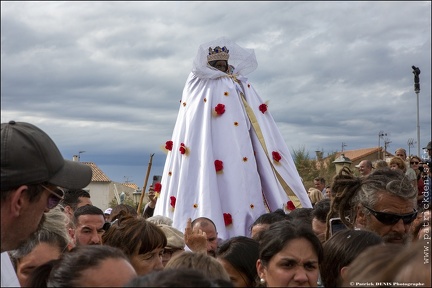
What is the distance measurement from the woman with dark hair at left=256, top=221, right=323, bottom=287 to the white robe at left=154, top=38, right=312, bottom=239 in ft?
15.0

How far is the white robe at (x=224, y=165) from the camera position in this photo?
8.79 m

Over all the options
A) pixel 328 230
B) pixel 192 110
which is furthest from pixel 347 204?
pixel 192 110

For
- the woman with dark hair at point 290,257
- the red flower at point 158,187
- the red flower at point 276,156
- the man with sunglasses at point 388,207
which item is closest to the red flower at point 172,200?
the red flower at point 158,187

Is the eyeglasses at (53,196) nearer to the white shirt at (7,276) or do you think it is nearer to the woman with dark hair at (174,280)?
the white shirt at (7,276)

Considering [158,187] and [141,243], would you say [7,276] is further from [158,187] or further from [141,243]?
[158,187]

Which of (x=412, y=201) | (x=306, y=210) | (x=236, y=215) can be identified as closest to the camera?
(x=412, y=201)

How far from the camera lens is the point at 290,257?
12.8 ft

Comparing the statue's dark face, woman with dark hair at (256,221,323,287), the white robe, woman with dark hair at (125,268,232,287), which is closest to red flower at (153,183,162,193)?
the white robe

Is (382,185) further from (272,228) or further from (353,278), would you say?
(353,278)

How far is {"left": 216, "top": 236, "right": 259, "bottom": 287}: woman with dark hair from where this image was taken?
4488mm

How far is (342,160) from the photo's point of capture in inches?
432

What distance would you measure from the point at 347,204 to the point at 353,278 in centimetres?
303

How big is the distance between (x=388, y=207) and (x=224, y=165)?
4.50 metres

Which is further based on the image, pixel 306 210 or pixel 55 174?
pixel 306 210
